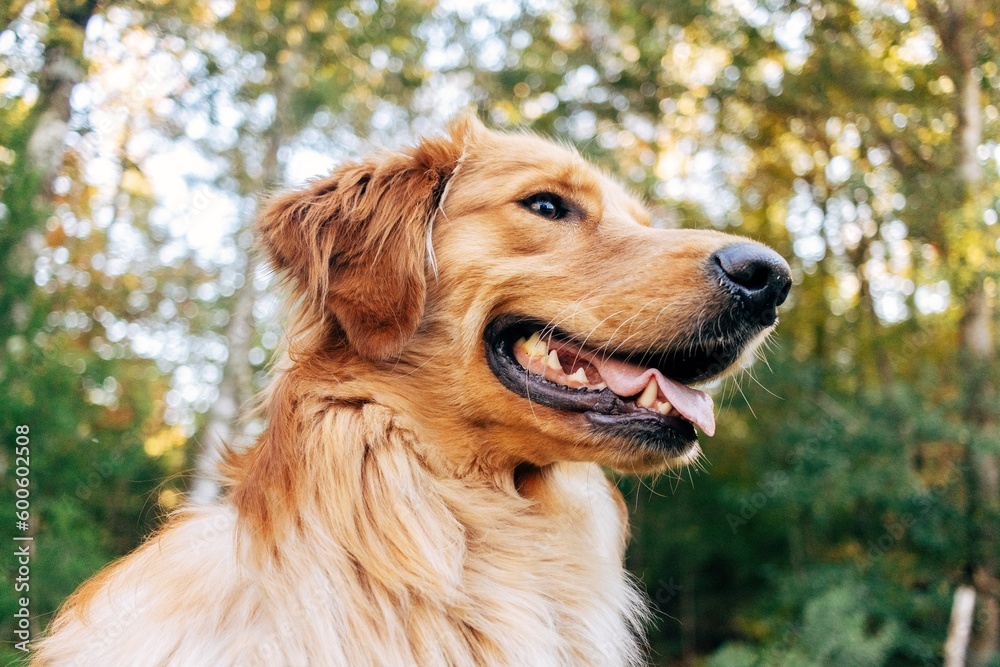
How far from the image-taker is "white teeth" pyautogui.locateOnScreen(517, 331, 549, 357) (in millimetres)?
2785

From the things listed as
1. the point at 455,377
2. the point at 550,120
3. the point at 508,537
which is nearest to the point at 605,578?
the point at 508,537

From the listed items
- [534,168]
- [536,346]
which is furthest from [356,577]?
[534,168]

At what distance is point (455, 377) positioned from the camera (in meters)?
2.80

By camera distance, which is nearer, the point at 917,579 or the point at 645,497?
the point at 917,579

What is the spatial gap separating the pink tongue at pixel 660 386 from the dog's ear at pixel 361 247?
2.31 ft

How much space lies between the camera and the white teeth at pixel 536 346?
279 cm

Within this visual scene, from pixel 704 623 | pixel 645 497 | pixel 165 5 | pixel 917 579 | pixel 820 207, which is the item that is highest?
pixel 165 5

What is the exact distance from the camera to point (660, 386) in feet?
8.70

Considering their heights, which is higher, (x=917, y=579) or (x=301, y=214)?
(x=301, y=214)

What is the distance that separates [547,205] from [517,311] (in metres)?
0.54

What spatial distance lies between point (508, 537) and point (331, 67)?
1197 cm

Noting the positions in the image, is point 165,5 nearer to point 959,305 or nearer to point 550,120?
point 550,120

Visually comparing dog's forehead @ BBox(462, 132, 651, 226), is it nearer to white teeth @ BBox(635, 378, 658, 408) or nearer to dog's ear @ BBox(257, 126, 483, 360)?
dog's ear @ BBox(257, 126, 483, 360)

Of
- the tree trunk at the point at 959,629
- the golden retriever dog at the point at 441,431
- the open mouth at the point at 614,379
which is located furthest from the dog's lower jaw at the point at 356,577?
the tree trunk at the point at 959,629
